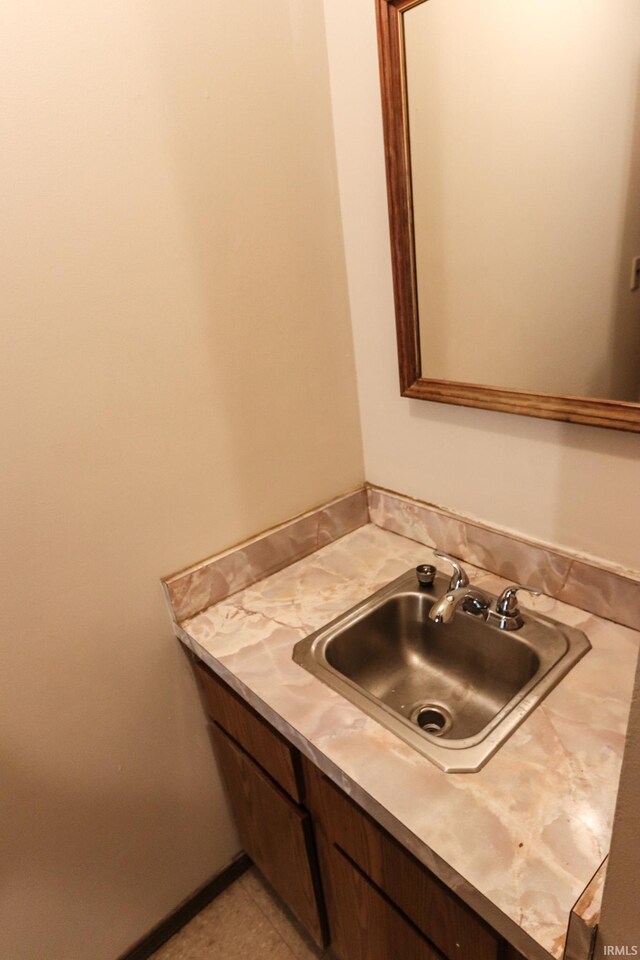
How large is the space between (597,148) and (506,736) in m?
0.89

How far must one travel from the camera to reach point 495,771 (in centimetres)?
76

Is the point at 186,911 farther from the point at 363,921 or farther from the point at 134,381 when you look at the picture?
the point at 134,381

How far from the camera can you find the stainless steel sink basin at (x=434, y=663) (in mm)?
874

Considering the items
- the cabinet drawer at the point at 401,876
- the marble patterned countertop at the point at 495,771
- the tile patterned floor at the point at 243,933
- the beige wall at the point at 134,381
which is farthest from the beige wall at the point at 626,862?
the tile patterned floor at the point at 243,933

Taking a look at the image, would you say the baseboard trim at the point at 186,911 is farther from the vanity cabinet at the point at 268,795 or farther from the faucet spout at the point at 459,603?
the faucet spout at the point at 459,603

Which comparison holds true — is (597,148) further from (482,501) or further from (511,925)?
(511,925)

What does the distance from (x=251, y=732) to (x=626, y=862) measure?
0.76 m

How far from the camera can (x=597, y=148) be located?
0.80 meters

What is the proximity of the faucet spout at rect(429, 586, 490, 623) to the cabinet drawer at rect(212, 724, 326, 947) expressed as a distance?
1.50 feet

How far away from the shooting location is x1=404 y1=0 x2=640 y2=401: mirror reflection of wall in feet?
2.59

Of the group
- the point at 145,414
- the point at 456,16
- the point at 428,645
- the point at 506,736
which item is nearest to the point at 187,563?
the point at 145,414

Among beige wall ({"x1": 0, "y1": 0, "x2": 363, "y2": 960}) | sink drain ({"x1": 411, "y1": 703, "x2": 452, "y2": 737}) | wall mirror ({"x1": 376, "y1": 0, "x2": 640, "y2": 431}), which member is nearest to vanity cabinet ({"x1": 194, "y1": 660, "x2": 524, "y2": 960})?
beige wall ({"x1": 0, "y1": 0, "x2": 363, "y2": 960})

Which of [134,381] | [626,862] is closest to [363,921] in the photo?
[626,862]

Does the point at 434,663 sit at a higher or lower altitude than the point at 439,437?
lower
